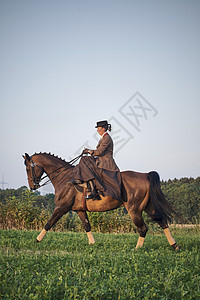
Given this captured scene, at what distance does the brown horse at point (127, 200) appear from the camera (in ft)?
23.2

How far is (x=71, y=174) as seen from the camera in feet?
25.2

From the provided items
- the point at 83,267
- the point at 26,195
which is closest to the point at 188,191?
the point at 26,195

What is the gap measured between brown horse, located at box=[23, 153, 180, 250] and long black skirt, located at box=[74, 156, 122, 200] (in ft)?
0.89

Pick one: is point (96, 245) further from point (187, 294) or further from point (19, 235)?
point (187, 294)

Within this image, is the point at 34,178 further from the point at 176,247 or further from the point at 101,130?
the point at 176,247

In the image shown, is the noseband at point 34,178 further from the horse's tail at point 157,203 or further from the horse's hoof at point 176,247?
the horse's hoof at point 176,247

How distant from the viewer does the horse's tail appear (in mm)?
7129

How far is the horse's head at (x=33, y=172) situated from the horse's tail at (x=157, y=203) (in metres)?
3.12

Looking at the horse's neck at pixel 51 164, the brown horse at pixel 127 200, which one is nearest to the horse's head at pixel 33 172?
the brown horse at pixel 127 200

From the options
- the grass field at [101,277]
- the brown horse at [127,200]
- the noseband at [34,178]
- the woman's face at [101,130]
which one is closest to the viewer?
the grass field at [101,277]

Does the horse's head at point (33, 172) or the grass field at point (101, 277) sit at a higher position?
the horse's head at point (33, 172)

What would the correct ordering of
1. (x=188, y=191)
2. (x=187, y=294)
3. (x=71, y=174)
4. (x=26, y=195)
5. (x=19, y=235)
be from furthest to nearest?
1. (x=188, y=191)
2. (x=26, y=195)
3. (x=19, y=235)
4. (x=71, y=174)
5. (x=187, y=294)

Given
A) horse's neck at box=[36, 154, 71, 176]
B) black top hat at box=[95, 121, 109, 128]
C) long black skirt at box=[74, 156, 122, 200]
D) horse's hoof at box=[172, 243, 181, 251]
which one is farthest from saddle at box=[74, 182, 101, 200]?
horse's hoof at box=[172, 243, 181, 251]

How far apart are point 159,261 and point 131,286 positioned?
1.63 metres
